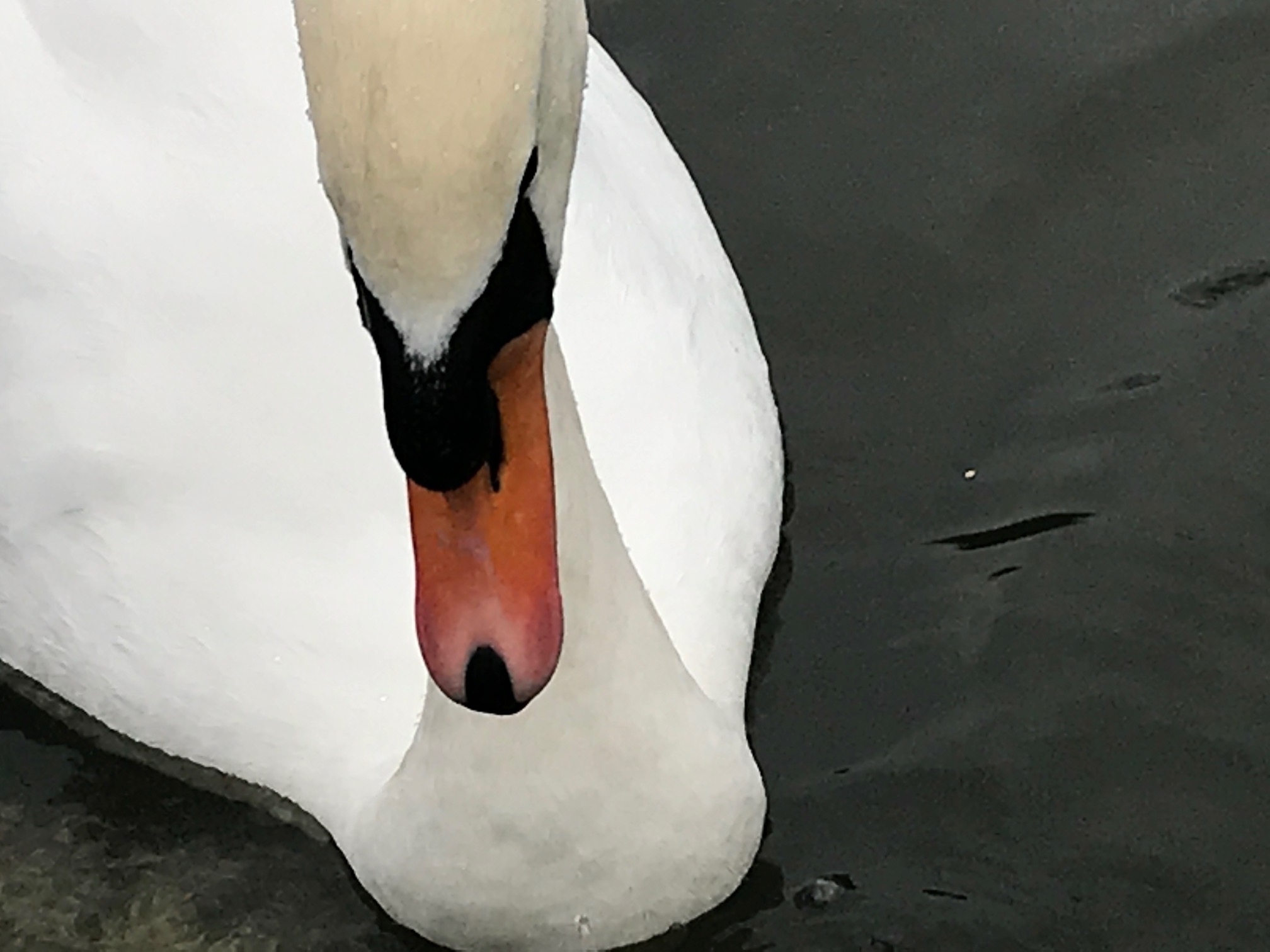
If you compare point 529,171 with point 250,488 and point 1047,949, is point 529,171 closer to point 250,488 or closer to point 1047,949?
point 250,488

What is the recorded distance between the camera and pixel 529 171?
2594 millimetres

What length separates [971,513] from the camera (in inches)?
184

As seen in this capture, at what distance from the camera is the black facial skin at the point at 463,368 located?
2549 millimetres

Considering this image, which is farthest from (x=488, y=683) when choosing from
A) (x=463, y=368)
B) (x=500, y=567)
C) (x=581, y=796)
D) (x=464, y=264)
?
(x=581, y=796)

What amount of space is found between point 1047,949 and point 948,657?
0.63 metres

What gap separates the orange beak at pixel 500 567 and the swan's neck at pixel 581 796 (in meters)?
0.41

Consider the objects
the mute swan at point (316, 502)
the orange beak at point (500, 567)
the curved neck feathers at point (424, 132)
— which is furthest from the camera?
the mute swan at point (316, 502)

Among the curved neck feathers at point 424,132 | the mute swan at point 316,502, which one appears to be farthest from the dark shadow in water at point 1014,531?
the curved neck feathers at point 424,132

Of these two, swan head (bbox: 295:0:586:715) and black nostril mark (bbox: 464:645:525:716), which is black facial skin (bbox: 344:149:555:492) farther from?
black nostril mark (bbox: 464:645:525:716)

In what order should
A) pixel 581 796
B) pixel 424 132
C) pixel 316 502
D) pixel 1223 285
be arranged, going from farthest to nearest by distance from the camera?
pixel 1223 285 < pixel 316 502 < pixel 581 796 < pixel 424 132

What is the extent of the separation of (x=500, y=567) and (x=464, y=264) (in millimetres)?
470

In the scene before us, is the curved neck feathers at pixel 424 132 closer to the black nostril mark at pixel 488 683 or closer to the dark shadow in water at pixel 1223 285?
the black nostril mark at pixel 488 683

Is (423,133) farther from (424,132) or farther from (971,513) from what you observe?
(971,513)

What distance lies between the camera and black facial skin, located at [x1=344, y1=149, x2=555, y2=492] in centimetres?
255
